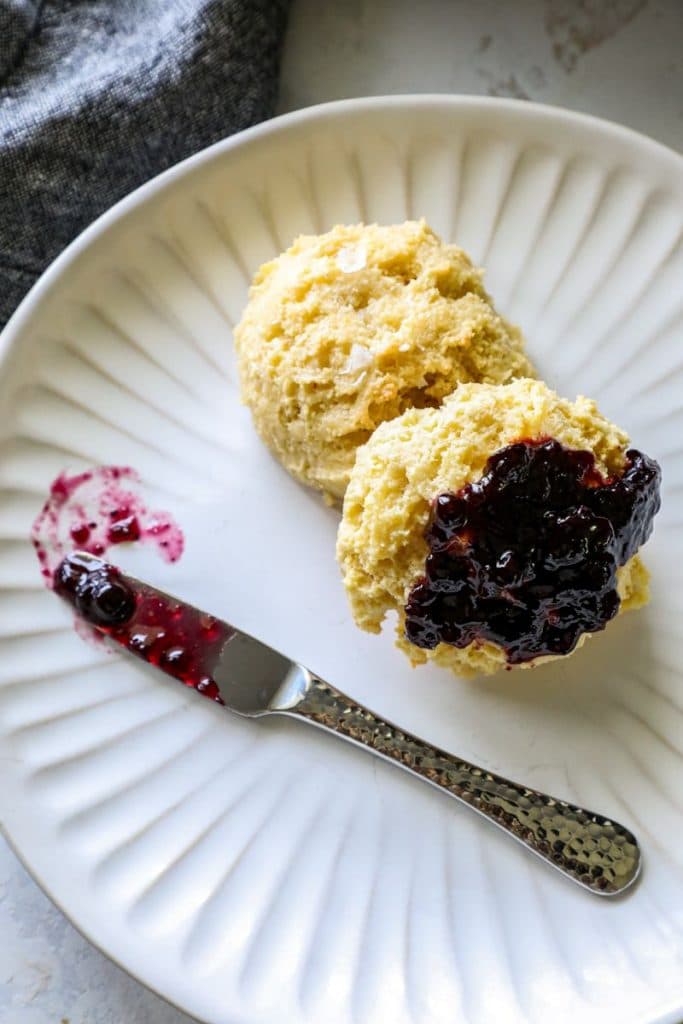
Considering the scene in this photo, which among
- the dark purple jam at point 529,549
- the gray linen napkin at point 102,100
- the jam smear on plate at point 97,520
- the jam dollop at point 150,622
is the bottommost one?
the jam dollop at point 150,622

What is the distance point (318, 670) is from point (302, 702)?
137mm

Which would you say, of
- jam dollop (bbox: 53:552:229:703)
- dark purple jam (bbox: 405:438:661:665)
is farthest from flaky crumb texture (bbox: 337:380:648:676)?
jam dollop (bbox: 53:552:229:703)

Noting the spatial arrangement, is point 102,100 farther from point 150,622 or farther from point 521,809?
point 521,809

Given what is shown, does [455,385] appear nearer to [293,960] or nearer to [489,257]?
[489,257]

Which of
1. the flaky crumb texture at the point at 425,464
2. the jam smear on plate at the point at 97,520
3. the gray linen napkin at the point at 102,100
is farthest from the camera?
the gray linen napkin at the point at 102,100

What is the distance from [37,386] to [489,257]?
53.8 inches

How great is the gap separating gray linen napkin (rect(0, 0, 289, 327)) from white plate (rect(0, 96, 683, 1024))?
18 centimetres

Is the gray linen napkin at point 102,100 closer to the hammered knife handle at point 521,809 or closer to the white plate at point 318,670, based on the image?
the white plate at point 318,670

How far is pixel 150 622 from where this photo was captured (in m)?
2.64

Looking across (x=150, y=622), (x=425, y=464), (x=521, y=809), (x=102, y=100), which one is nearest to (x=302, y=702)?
(x=150, y=622)

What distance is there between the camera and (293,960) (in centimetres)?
234

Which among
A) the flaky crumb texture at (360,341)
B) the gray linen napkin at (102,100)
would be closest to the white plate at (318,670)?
the gray linen napkin at (102,100)

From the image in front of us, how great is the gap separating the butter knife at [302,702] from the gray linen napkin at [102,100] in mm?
1048

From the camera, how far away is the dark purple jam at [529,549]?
212 centimetres
